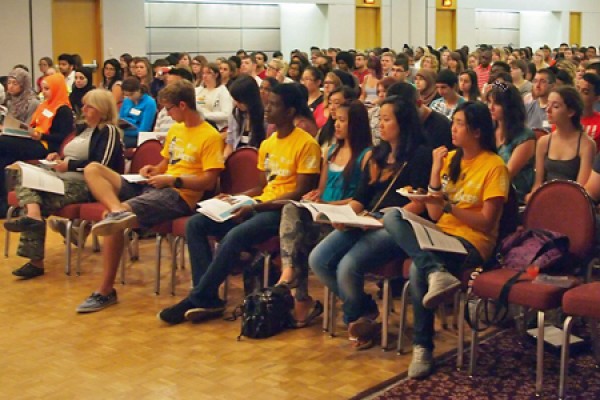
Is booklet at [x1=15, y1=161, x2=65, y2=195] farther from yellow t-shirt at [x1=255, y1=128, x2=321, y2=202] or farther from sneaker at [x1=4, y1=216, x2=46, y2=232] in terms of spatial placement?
yellow t-shirt at [x1=255, y1=128, x2=321, y2=202]

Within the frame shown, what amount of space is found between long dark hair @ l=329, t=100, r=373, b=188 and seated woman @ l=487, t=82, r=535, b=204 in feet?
2.96

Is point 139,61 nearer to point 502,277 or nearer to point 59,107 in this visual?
point 59,107

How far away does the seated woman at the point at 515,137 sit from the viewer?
5719 mm

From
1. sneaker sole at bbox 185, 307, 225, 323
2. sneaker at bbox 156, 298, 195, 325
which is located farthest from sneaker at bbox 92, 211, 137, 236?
sneaker sole at bbox 185, 307, 225, 323

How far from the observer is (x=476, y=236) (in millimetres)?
4789

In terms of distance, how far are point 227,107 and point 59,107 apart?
1.85 m

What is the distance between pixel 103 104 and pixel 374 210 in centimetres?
250

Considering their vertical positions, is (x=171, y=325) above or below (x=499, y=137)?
below

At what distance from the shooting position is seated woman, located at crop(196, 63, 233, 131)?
960cm

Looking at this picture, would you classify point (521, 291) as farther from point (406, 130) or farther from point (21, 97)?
point (21, 97)

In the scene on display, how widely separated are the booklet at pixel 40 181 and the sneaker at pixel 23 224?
24 cm

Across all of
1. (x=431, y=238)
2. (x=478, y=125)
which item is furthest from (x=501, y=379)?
(x=478, y=125)

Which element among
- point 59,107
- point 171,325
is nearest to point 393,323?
point 171,325

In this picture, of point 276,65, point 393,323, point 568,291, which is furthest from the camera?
point 276,65
